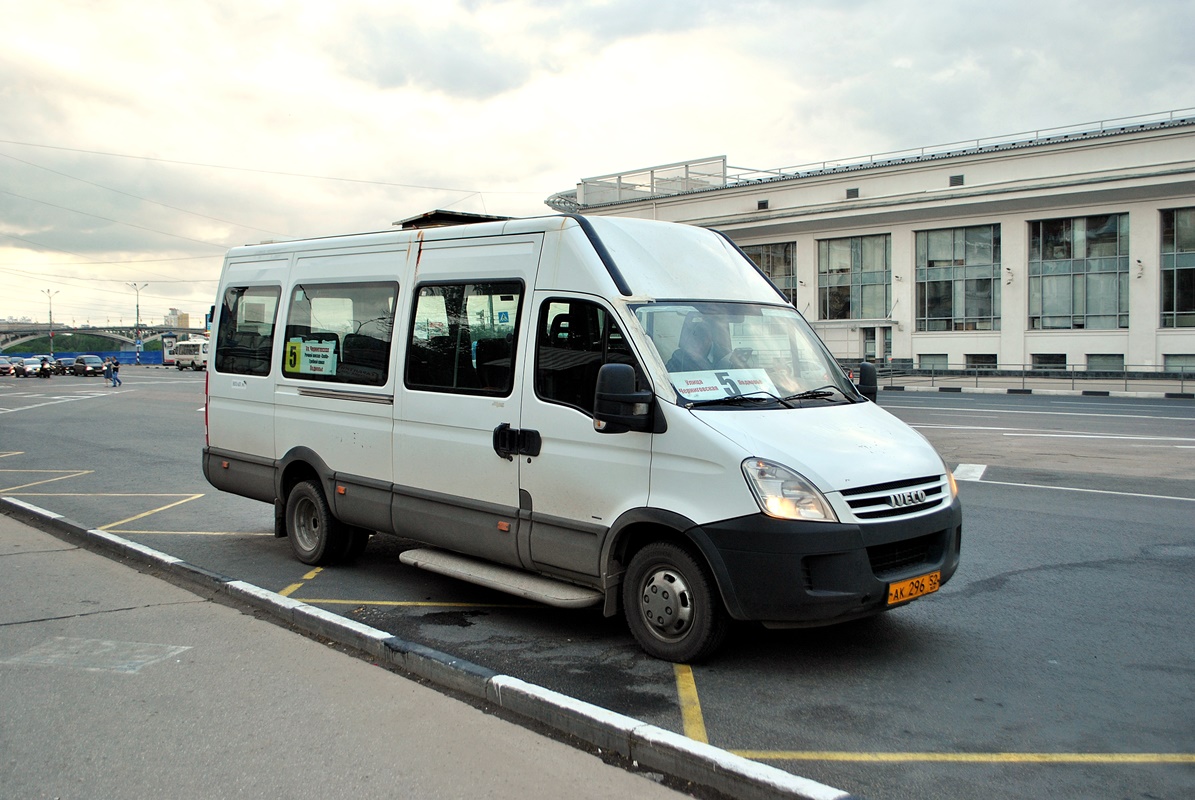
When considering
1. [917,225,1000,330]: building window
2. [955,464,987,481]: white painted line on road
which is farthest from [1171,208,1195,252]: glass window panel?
[955,464,987,481]: white painted line on road

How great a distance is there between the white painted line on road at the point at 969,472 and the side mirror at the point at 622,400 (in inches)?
313

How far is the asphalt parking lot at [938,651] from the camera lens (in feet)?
12.9

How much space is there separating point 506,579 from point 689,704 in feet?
5.63

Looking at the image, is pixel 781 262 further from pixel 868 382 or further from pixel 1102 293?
pixel 868 382

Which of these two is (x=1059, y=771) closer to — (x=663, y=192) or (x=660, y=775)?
(x=660, y=775)

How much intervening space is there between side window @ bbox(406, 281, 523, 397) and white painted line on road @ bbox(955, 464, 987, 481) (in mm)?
7813

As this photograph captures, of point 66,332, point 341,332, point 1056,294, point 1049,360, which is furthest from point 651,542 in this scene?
point 66,332

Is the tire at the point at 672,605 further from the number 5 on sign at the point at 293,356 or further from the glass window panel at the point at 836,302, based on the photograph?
the glass window panel at the point at 836,302

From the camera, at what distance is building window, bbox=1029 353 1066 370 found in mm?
45500

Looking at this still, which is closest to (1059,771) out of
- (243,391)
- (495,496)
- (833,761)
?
(833,761)

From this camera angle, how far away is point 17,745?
4.13 meters

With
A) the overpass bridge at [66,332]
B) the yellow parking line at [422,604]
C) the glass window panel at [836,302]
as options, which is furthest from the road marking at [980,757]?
the overpass bridge at [66,332]

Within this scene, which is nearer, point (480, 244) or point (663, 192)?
point (480, 244)

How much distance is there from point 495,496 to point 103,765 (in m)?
2.64
